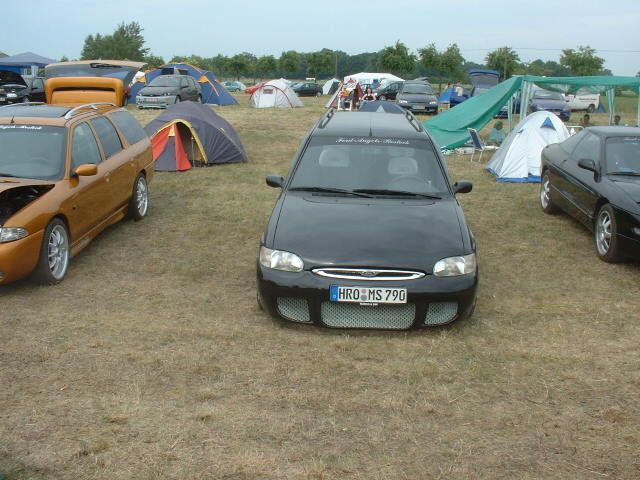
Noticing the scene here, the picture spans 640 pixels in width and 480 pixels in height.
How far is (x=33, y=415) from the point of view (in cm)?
385

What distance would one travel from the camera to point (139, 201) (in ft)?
28.7

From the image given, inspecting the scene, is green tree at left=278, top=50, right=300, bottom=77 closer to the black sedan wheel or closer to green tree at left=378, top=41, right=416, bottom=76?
green tree at left=378, top=41, right=416, bottom=76

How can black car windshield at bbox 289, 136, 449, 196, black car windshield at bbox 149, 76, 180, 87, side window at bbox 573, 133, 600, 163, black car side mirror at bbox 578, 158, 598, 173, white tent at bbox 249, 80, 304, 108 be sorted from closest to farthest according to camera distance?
black car windshield at bbox 289, 136, 449, 196, black car side mirror at bbox 578, 158, 598, 173, side window at bbox 573, 133, 600, 163, black car windshield at bbox 149, 76, 180, 87, white tent at bbox 249, 80, 304, 108

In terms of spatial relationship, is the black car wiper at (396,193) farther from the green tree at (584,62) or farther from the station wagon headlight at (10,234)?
the green tree at (584,62)

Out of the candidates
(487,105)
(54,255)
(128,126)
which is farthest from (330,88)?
(54,255)

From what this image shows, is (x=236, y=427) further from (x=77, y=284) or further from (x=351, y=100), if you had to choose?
(x=351, y=100)

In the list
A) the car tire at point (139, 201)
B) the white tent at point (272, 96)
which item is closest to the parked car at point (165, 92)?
the white tent at point (272, 96)

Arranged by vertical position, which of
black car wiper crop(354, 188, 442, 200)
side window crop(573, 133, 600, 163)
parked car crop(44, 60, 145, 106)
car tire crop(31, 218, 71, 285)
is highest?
parked car crop(44, 60, 145, 106)

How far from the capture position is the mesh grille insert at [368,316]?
492cm

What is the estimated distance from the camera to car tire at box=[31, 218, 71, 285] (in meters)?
5.94

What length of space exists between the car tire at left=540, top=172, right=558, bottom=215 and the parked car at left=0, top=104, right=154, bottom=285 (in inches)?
234

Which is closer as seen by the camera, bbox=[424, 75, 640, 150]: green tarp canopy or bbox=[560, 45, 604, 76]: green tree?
bbox=[424, 75, 640, 150]: green tarp canopy

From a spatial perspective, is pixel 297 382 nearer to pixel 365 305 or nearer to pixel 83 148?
pixel 365 305

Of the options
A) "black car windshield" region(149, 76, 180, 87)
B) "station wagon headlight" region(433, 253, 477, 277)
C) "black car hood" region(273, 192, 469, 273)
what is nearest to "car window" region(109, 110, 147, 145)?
"black car hood" region(273, 192, 469, 273)
